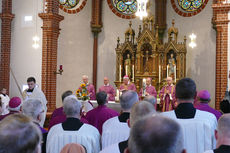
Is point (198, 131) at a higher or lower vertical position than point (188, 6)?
lower

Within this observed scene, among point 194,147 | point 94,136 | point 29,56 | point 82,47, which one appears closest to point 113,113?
point 94,136

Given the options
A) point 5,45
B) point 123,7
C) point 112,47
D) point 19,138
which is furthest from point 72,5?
point 19,138

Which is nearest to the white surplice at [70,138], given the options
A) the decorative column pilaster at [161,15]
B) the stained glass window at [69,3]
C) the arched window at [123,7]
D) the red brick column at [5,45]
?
the red brick column at [5,45]

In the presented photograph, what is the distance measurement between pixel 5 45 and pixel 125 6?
21.2 feet

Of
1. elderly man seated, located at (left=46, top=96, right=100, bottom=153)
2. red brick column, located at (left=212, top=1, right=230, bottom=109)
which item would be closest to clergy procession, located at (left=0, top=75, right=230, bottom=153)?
elderly man seated, located at (left=46, top=96, right=100, bottom=153)

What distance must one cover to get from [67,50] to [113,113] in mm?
10505

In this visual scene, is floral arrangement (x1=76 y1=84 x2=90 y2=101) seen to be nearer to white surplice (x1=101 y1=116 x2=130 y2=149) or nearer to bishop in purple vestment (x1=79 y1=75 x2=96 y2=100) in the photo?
bishop in purple vestment (x1=79 y1=75 x2=96 y2=100)

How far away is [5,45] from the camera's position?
13.3 metres

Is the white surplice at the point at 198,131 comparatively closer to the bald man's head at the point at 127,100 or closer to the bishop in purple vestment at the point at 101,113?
the bald man's head at the point at 127,100

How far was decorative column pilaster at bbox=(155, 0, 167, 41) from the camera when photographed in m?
16.0

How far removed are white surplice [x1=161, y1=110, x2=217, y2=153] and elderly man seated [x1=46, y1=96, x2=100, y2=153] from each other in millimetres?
942

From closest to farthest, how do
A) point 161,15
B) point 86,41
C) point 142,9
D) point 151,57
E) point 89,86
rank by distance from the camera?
point 142,9, point 89,86, point 151,57, point 161,15, point 86,41

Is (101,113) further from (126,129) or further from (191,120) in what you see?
(191,120)

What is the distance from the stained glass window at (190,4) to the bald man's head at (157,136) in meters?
14.8
